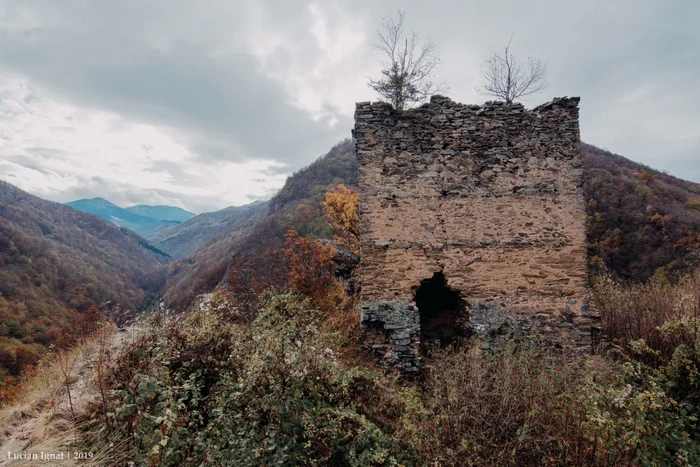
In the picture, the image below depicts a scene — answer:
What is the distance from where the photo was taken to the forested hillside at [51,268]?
2530cm

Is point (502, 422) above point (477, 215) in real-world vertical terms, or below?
below

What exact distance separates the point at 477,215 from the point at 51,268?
151 ft

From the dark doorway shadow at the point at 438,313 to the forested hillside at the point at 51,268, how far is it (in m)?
13.9

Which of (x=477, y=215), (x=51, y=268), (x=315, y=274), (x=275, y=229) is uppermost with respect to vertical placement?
(x=275, y=229)

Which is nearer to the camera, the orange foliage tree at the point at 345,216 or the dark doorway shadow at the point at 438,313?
the dark doorway shadow at the point at 438,313

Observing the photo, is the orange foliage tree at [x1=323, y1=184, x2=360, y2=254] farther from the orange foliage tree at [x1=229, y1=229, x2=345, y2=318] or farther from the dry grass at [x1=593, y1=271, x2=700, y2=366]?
the dry grass at [x1=593, y1=271, x2=700, y2=366]

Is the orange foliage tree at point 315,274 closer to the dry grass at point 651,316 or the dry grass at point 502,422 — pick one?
the dry grass at point 502,422

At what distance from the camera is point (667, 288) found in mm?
8195

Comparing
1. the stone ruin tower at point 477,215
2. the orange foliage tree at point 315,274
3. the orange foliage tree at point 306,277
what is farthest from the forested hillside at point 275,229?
the stone ruin tower at point 477,215

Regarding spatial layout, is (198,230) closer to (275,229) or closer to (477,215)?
(275,229)

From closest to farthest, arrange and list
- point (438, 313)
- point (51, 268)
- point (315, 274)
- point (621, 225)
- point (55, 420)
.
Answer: point (55, 420) → point (438, 313) → point (315, 274) → point (621, 225) → point (51, 268)

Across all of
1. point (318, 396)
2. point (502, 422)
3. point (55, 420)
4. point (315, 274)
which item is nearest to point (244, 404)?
point (318, 396)

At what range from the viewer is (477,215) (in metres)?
6.12

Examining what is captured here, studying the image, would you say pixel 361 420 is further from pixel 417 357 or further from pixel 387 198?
pixel 387 198
